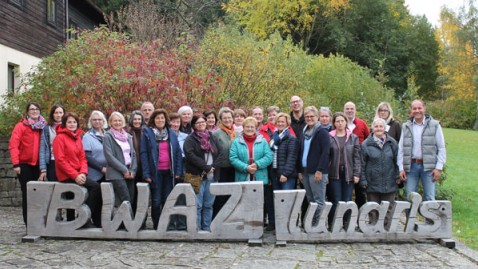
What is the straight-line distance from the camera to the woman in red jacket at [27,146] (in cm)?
788

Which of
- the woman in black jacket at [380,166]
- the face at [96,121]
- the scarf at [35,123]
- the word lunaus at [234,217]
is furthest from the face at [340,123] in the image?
the scarf at [35,123]

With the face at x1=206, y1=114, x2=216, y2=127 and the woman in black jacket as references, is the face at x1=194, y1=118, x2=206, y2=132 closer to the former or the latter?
the face at x1=206, y1=114, x2=216, y2=127

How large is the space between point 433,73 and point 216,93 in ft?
118

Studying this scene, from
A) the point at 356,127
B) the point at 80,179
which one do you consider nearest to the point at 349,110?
the point at 356,127

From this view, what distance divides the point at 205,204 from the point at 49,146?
2.49m

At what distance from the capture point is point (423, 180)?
780cm

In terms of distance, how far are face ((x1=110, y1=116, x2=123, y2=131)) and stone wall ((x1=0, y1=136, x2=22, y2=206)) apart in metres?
4.39

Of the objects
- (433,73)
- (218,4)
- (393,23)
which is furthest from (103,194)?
(433,73)

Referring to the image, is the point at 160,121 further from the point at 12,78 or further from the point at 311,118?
the point at 12,78

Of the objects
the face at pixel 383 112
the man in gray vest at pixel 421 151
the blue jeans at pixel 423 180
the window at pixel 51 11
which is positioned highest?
the window at pixel 51 11

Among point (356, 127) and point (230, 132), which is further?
point (356, 127)

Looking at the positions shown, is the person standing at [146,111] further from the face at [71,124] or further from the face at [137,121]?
the face at [71,124]

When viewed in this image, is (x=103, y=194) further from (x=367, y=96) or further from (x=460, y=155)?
(x=460, y=155)

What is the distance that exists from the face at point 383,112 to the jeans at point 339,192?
142 cm
